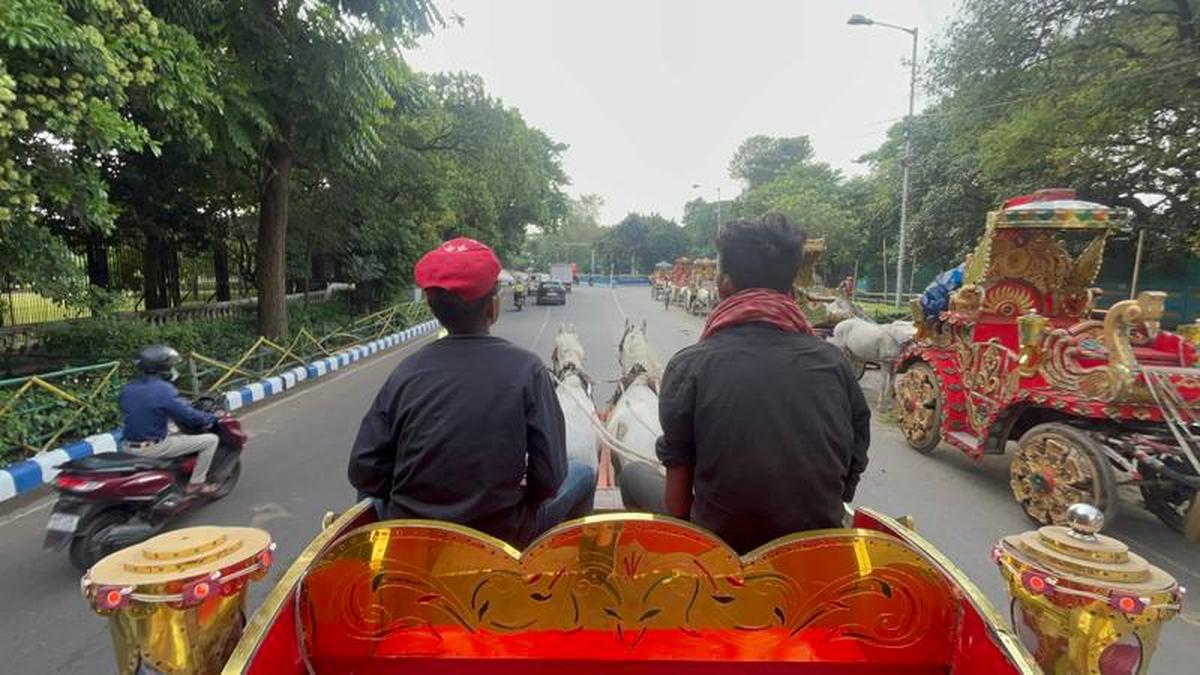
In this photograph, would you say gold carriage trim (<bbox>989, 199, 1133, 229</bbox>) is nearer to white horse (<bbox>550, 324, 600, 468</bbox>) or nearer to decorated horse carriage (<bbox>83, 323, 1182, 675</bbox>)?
white horse (<bbox>550, 324, 600, 468</bbox>)

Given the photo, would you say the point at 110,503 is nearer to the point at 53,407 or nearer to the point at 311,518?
the point at 311,518

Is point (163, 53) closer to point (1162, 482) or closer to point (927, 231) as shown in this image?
point (1162, 482)

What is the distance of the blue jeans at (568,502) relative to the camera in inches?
101

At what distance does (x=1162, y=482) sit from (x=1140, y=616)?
3729 millimetres

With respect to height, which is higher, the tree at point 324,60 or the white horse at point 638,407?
the tree at point 324,60

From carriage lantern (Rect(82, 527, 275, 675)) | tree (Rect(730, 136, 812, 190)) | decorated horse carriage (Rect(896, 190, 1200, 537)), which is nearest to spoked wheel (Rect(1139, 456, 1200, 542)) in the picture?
decorated horse carriage (Rect(896, 190, 1200, 537))

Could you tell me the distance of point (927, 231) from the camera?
2008 centimetres

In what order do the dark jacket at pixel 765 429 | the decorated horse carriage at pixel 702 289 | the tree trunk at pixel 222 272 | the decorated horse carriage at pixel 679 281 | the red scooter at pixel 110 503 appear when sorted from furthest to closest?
the decorated horse carriage at pixel 679 281 → the decorated horse carriage at pixel 702 289 → the tree trunk at pixel 222 272 → the red scooter at pixel 110 503 → the dark jacket at pixel 765 429

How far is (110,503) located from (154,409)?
0.63 metres

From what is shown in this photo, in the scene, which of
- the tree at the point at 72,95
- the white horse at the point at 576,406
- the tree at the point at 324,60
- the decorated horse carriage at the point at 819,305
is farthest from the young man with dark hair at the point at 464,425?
the decorated horse carriage at the point at 819,305

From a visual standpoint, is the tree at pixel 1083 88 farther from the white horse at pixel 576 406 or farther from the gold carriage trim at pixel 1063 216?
the white horse at pixel 576 406

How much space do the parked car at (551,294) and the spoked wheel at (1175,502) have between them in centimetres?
2478

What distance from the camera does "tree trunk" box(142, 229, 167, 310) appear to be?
44.4ft

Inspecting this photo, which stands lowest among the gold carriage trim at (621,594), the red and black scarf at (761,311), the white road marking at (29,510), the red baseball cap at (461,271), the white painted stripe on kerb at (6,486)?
the white road marking at (29,510)
